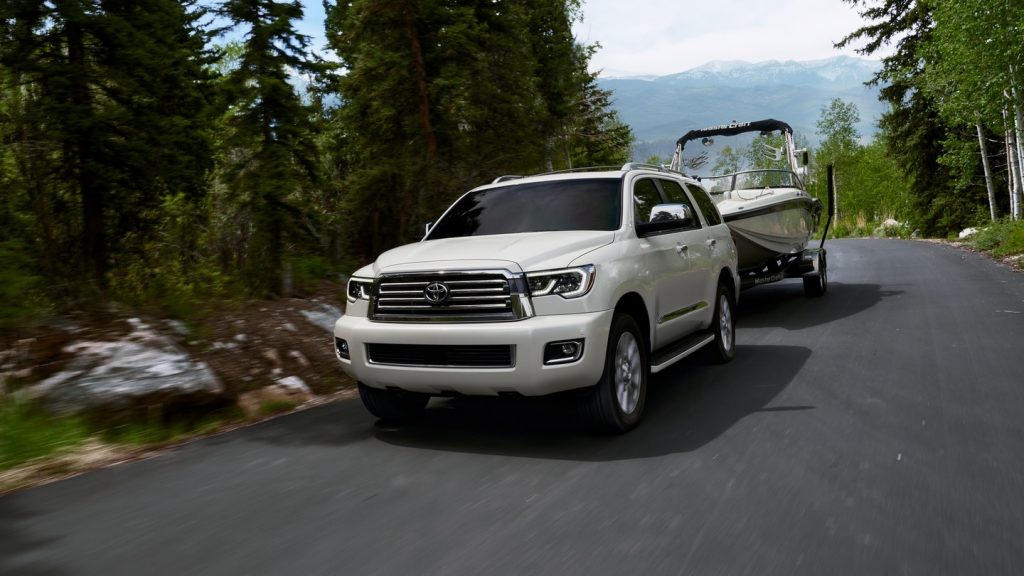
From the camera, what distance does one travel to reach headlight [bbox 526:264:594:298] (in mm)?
5352

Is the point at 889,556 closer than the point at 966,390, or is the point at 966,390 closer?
the point at 889,556

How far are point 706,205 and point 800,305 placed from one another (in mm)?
5209

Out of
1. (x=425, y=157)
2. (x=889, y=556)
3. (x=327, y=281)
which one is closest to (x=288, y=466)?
(x=889, y=556)

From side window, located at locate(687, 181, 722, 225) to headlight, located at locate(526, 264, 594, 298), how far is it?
11.4 feet

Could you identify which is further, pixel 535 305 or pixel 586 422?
pixel 586 422

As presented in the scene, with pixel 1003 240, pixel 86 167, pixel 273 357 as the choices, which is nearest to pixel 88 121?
pixel 86 167

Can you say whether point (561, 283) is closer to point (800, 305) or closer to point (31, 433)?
point (31, 433)

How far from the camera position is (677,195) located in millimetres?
8047

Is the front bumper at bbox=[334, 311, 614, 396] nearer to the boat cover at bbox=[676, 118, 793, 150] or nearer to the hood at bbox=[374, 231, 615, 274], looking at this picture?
the hood at bbox=[374, 231, 615, 274]

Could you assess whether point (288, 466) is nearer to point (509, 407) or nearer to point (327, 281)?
point (509, 407)

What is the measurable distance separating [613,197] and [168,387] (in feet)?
13.5

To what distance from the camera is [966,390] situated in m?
6.63

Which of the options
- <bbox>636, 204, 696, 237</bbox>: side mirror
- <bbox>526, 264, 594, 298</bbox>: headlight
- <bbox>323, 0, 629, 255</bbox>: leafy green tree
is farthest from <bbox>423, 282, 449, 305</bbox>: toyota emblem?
<bbox>323, 0, 629, 255</bbox>: leafy green tree

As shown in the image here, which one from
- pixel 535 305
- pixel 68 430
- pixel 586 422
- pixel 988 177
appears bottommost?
pixel 586 422
